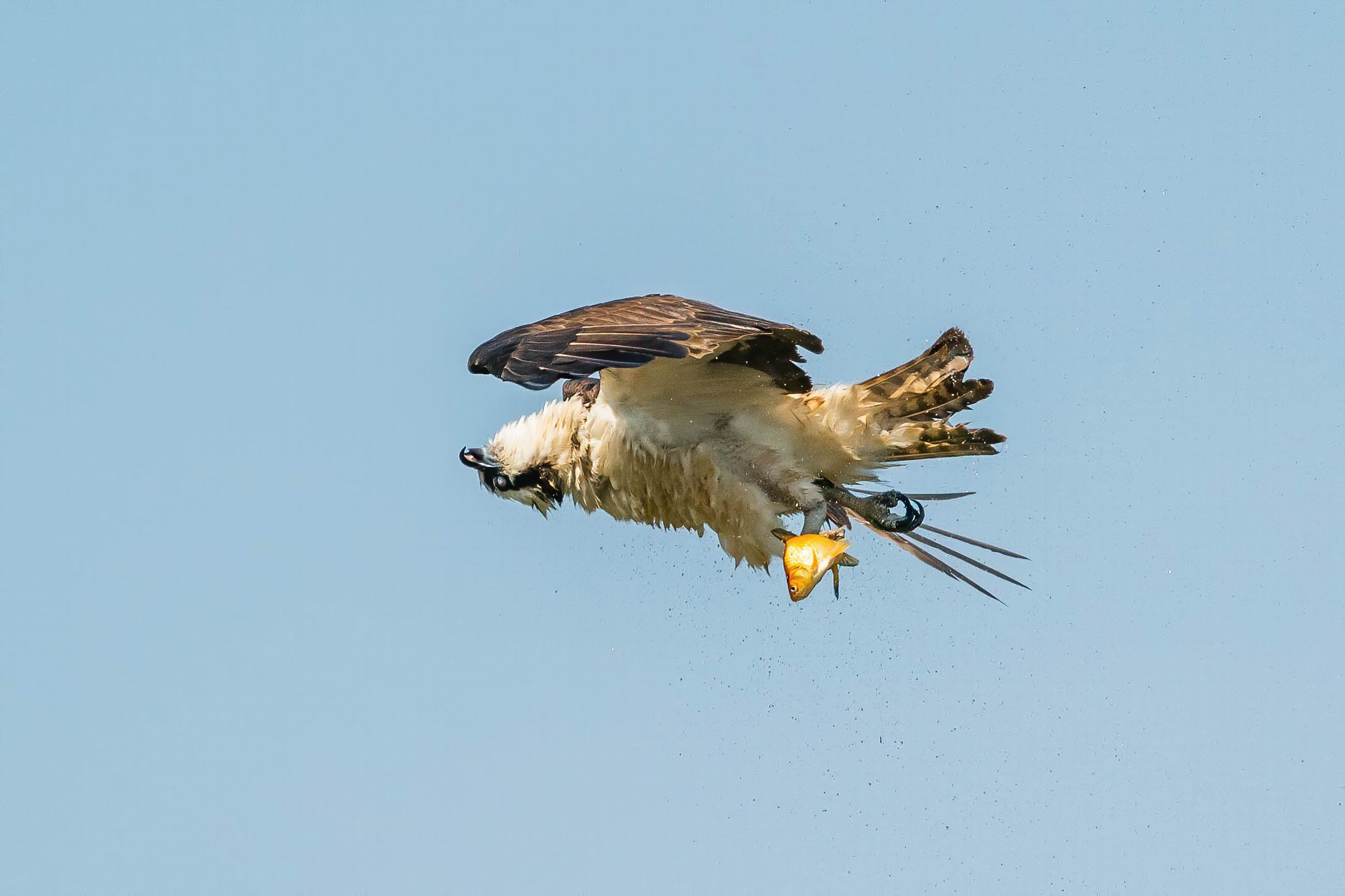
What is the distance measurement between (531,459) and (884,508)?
6.31 ft

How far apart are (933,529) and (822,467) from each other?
2.36 ft

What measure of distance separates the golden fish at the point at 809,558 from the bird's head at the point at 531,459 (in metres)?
1.34

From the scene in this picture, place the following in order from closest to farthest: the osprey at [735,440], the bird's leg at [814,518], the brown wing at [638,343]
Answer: the brown wing at [638,343]
the osprey at [735,440]
the bird's leg at [814,518]

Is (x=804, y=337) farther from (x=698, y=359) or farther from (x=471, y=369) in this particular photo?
(x=471, y=369)

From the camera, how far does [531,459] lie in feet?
33.0

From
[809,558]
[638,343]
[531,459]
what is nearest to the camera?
[638,343]

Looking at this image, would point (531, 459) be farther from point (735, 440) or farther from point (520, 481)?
point (735, 440)

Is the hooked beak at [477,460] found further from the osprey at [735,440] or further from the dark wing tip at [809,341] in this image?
the dark wing tip at [809,341]

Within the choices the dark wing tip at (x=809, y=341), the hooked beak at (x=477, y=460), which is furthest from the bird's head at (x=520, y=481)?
the dark wing tip at (x=809, y=341)

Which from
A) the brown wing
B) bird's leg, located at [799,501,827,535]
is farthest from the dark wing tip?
bird's leg, located at [799,501,827,535]

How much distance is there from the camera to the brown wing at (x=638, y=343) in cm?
820

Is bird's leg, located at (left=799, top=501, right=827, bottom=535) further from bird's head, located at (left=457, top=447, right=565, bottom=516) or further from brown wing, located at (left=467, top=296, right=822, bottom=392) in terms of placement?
bird's head, located at (left=457, top=447, right=565, bottom=516)

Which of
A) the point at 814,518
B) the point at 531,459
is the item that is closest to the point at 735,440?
the point at 814,518

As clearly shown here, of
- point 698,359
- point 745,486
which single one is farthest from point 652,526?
point 698,359
